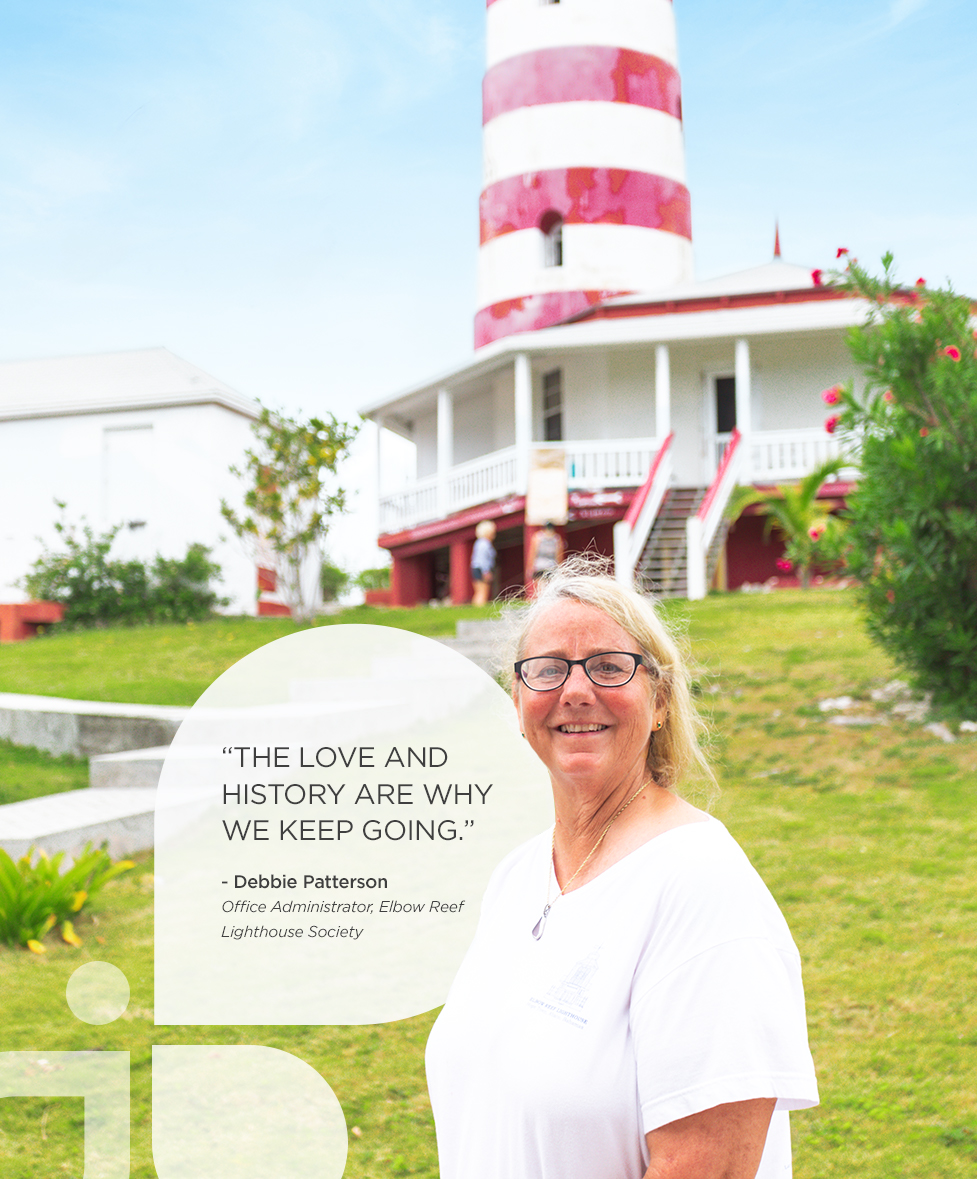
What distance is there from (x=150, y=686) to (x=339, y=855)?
8.64m

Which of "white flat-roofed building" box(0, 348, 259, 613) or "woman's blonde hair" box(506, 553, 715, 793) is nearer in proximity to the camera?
"woman's blonde hair" box(506, 553, 715, 793)

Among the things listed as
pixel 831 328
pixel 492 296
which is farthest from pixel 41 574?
pixel 831 328

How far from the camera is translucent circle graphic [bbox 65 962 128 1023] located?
12.5 feet

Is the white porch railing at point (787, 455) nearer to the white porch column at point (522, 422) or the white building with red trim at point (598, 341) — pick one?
the white building with red trim at point (598, 341)

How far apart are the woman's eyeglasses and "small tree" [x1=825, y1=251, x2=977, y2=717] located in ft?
19.8

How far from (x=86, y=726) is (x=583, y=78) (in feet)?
52.8

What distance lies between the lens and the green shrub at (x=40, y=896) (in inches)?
197

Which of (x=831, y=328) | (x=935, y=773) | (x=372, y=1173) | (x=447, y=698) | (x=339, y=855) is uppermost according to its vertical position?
(x=831, y=328)

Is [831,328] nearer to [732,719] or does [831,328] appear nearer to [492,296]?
[492,296]

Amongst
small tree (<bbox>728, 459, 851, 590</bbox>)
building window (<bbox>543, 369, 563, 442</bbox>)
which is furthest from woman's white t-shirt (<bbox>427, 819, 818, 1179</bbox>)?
building window (<bbox>543, 369, 563, 442</bbox>)

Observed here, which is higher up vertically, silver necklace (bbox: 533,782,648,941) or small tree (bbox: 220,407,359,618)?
small tree (bbox: 220,407,359,618)

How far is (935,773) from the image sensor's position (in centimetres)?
714

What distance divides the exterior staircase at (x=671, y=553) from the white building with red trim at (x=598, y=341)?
0.10 metres

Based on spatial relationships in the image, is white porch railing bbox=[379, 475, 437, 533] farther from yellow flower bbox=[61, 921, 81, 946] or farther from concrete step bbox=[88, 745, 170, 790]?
yellow flower bbox=[61, 921, 81, 946]
